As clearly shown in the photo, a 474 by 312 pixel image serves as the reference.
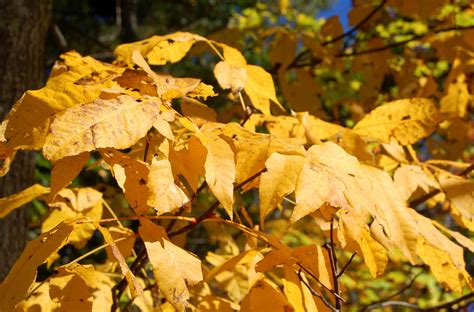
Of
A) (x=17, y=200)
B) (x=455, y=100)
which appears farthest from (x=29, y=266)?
(x=455, y=100)

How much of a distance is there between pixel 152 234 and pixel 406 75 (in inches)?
71.9

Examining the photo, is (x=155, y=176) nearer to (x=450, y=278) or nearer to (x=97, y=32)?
(x=450, y=278)

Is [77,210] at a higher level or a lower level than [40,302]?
higher

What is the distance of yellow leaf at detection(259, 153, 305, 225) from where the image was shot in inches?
26.8

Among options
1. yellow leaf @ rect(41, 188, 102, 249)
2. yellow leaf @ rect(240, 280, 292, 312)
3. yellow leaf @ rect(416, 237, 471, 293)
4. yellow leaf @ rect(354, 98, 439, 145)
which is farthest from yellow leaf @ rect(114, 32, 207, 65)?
yellow leaf @ rect(416, 237, 471, 293)

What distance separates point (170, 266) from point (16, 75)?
0.97 metres

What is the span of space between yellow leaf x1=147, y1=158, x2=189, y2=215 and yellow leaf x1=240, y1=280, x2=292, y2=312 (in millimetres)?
264

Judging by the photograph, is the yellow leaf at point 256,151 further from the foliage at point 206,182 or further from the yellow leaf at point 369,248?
the yellow leaf at point 369,248

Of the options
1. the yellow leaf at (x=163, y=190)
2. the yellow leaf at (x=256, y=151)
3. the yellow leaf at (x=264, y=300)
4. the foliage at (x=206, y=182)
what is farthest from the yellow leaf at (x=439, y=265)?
the yellow leaf at (x=163, y=190)

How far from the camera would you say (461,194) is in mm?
997

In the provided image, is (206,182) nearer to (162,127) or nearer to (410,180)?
(162,127)

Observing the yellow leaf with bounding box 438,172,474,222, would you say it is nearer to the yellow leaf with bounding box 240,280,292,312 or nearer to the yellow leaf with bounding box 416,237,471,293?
the yellow leaf with bounding box 416,237,471,293

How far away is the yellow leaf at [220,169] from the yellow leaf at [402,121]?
0.40 m

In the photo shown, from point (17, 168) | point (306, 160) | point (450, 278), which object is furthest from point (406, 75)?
point (306, 160)
